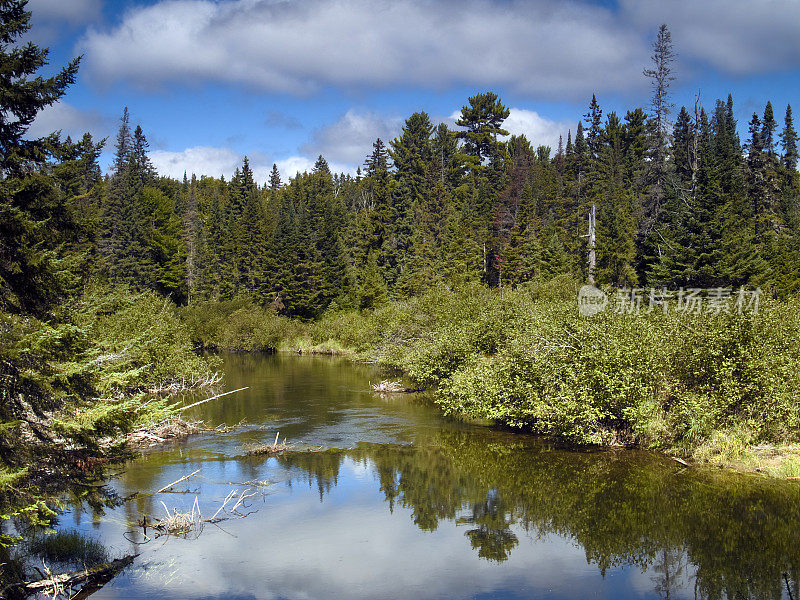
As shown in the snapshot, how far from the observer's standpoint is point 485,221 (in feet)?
248

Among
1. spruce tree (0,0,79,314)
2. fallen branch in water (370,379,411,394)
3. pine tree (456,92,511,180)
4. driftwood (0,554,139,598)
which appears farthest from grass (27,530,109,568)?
pine tree (456,92,511,180)

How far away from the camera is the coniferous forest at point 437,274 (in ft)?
41.8

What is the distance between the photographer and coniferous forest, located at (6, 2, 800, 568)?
41.8ft

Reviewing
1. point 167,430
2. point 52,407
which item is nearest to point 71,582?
point 52,407

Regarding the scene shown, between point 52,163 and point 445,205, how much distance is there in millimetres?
63478

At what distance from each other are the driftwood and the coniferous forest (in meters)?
1.61

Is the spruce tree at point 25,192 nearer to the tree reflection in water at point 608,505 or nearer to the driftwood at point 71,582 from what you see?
the driftwood at point 71,582

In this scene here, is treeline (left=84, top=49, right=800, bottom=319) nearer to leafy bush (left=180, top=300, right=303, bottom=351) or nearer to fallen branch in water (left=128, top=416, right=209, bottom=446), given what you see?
leafy bush (left=180, top=300, right=303, bottom=351)

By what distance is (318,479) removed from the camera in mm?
21328

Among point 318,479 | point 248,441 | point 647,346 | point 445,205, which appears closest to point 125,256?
point 445,205

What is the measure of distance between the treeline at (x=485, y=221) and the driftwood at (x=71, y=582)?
38.7m

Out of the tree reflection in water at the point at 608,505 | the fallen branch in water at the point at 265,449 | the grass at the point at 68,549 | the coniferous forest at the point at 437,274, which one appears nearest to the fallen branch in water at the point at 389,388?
the coniferous forest at the point at 437,274

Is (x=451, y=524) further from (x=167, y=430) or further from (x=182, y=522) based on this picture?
(x=167, y=430)

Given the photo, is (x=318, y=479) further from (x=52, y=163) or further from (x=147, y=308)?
(x=147, y=308)
